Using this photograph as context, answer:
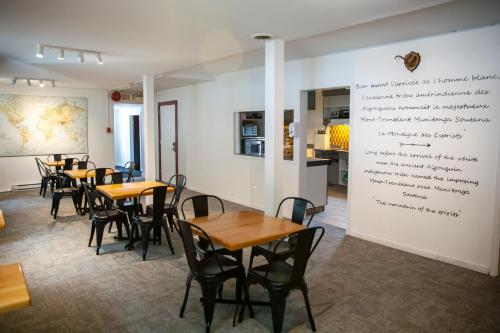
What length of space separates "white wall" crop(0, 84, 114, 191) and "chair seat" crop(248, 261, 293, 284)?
8159mm

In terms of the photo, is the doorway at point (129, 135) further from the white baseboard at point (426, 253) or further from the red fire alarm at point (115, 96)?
the white baseboard at point (426, 253)

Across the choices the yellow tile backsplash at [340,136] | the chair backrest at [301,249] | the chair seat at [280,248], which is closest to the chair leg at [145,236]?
the chair seat at [280,248]

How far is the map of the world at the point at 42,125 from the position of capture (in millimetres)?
8570

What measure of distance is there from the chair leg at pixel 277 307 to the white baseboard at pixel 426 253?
8.06 ft

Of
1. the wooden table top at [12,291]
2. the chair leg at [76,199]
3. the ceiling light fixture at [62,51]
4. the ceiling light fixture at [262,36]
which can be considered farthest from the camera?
the chair leg at [76,199]

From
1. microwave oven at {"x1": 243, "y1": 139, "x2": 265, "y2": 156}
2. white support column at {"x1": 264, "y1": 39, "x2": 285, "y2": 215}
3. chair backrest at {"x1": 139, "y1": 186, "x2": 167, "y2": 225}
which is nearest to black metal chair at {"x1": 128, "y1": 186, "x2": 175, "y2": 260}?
Answer: chair backrest at {"x1": 139, "y1": 186, "x2": 167, "y2": 225}

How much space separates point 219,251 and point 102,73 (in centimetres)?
524

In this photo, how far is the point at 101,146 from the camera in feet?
32.8

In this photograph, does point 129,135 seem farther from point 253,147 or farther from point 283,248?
point 283,248

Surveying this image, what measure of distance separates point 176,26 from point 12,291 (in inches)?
114

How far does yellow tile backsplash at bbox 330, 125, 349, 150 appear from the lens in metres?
8.76

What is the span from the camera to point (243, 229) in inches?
116

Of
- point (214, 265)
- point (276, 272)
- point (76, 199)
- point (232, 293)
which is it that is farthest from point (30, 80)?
point (276, 272)

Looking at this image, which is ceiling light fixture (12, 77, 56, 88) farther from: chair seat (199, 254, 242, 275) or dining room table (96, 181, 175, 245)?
chair seat (199, 254, 242, 275)
